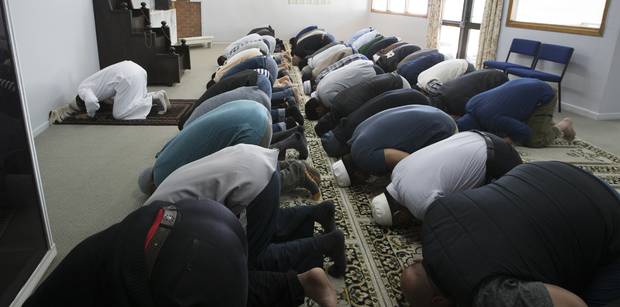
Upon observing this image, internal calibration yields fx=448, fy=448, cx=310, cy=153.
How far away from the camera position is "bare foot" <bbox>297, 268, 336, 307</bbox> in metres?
1.49

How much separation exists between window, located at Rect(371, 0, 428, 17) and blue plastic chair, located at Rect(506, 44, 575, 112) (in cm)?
391

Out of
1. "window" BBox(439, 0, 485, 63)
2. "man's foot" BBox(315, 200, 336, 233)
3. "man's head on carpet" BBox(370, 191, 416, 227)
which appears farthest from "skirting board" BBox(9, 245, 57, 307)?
"window" BBox(439, 0, 485, 63)

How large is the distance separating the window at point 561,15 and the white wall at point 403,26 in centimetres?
275

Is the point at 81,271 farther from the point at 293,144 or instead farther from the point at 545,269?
the point at 293,144

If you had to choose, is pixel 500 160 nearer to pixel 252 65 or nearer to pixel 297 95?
pixel 252 65

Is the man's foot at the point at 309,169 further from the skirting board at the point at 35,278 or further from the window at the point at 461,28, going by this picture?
the window at the point at 461,28

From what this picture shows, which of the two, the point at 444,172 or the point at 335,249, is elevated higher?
the point at 444,172

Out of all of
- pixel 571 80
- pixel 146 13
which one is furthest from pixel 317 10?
pixel 571 80

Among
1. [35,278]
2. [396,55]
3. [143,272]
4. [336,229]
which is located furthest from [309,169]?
[396,55]

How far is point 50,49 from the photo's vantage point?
158 inches

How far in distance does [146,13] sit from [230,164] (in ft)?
17.1

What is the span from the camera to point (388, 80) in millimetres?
3369

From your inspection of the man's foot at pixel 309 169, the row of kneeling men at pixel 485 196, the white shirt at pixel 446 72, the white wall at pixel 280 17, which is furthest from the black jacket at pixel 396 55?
the white wall at pixel 280 17

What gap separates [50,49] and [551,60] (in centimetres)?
507
